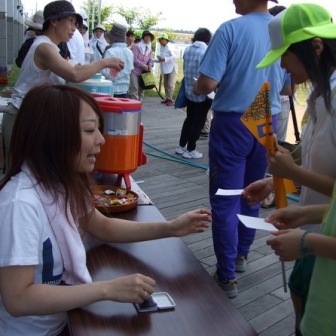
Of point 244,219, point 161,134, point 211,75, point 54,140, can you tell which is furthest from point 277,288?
point 161,134

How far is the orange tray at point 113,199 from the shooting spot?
5.90ft

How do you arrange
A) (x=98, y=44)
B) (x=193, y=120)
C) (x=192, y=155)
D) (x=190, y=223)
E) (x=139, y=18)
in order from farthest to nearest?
(x=139, y=18), (x=98, y=44), (x=192, y=155), (x=193, y=120), (x=190, y=223)

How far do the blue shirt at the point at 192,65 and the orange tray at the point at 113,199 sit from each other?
3643 mm

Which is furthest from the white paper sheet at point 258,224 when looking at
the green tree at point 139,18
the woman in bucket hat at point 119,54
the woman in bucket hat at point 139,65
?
the green tree at point 139,18

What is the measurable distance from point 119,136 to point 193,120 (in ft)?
12.1

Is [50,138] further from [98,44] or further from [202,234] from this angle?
[98,44]

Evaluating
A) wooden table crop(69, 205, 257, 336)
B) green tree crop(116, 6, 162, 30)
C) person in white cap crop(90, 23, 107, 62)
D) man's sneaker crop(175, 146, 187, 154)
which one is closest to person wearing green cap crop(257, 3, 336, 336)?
wooden table crop(69, 205, 257, 336)

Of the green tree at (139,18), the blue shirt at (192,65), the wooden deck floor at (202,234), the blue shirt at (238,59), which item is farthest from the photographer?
the green tree at (139,18)

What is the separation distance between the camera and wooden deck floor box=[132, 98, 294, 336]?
2.50m

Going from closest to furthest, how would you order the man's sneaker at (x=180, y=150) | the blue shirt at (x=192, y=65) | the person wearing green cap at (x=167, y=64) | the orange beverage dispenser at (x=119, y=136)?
the orange beverage dispenser at (x=119, y=136) < the blue shirt at (x=192, y=65) < the man's sneaker at (x=180, y=150) < the person wearing green cap at (x=167, y=64)

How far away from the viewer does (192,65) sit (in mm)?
5613

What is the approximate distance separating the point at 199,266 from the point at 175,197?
2.94 metres

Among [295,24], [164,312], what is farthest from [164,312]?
[295,24]

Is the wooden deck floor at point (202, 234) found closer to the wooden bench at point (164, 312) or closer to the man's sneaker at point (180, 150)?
the man's sneaker at point (180, 150)
